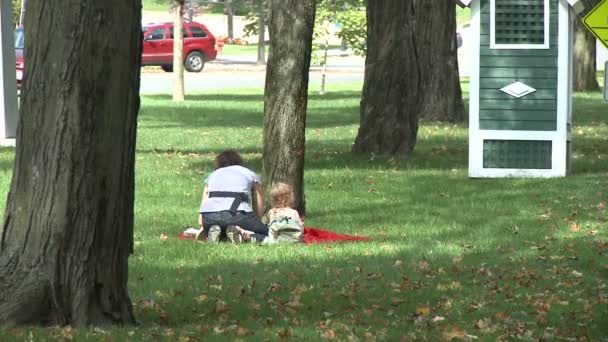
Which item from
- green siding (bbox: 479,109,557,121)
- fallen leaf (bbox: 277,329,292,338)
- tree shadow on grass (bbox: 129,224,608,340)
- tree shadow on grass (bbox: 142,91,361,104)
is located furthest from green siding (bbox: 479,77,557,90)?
tree shadow on grass (bbox: 142,91,361,104)

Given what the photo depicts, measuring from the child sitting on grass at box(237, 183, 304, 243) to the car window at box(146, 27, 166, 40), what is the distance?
4200 cm

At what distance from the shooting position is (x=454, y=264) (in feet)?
36.9

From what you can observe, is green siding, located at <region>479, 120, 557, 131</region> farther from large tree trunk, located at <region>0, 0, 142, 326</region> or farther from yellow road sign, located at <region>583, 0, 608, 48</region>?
large tree trunk, located at <region>0, 0, 142, 326</region>

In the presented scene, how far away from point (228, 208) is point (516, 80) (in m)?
6.74

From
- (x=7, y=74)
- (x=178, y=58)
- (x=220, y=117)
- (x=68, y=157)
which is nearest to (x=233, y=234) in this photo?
(x=68, y=157)

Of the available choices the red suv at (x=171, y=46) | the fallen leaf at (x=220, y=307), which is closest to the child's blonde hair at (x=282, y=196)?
the fallen leaf at (x=220, y=307)

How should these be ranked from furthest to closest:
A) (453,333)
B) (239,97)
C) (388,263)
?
(239,97) → (388,263) → (453,333)

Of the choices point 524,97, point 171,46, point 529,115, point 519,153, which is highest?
point 171,46

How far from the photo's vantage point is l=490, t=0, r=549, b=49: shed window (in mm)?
17992

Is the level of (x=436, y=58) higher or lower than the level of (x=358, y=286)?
higher

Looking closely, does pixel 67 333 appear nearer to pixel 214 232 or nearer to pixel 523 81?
pixel 214 232

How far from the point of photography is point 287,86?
13859mm

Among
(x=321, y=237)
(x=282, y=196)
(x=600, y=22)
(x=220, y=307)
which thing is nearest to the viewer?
(x=220, y=307)

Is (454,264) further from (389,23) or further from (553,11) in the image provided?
(389,23)
